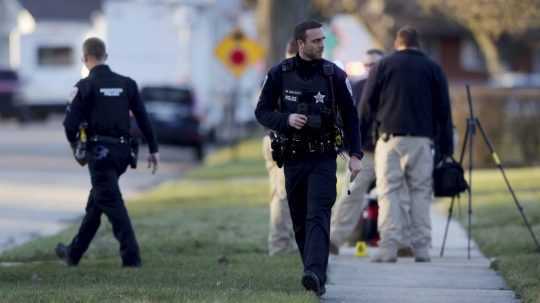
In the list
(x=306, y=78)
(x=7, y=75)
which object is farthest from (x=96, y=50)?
(x=7, y=75)

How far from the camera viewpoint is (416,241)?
11625 mm

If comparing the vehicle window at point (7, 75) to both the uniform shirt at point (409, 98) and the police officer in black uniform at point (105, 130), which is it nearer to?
the uniform shirt at point (409, 98)

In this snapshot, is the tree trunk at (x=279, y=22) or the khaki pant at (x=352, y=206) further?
the tree trunk at (x=279, y=22)

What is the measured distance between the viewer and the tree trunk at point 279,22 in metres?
31.9

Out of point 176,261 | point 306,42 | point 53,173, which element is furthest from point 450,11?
point 306,42

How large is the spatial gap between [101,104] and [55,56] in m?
34.8

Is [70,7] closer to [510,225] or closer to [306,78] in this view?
[510,225]

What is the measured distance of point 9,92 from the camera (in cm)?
4472

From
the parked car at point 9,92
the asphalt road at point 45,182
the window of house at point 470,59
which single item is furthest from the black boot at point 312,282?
the window of house at point 470,59

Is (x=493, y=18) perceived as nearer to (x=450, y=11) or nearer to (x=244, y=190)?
(x=450, y=11)

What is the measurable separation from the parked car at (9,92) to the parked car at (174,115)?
1615 centimetres

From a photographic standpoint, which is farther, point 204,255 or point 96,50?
point 204,255

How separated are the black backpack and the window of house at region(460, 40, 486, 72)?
165 feet

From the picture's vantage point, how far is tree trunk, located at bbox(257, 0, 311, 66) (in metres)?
31.9
